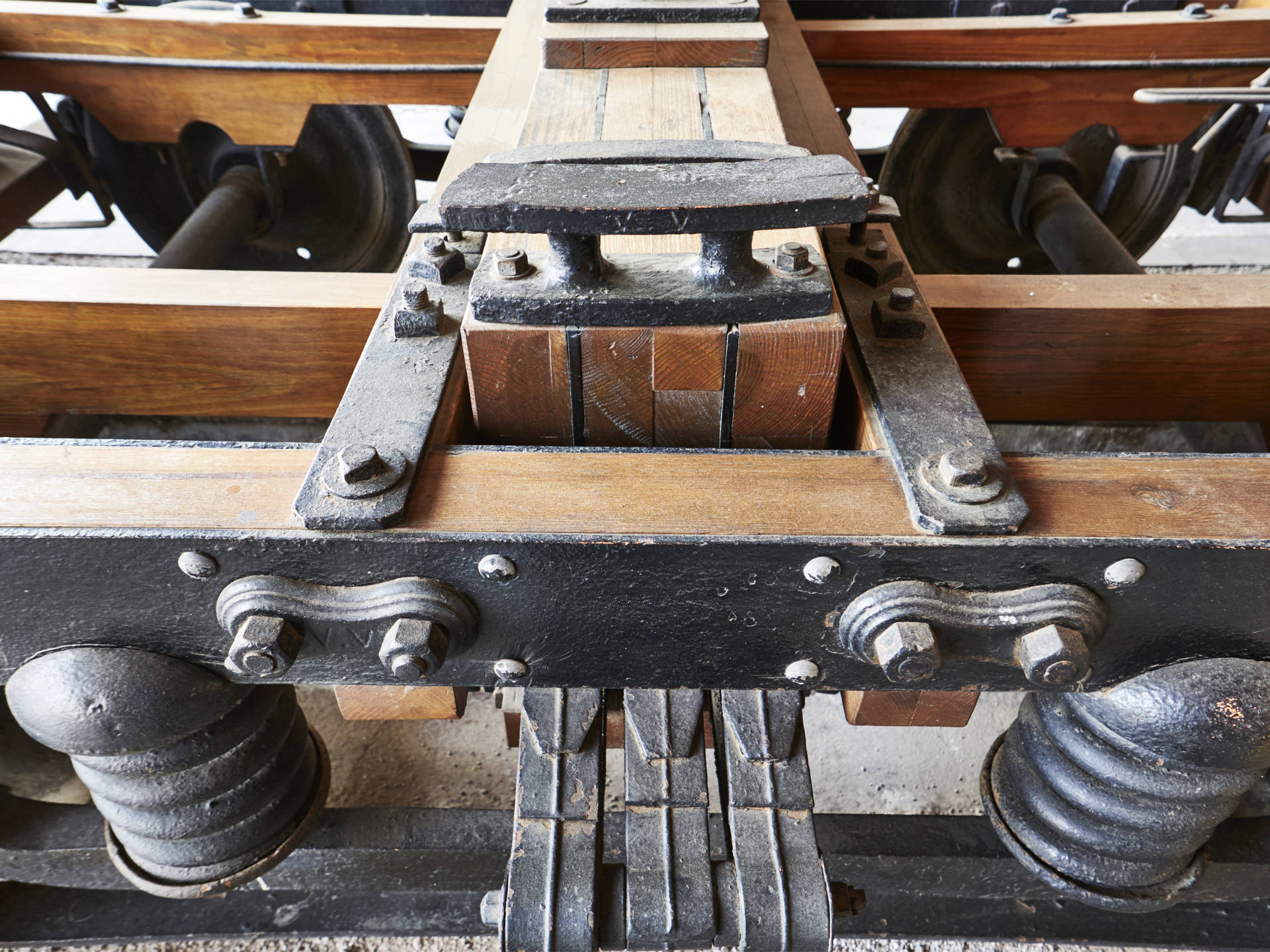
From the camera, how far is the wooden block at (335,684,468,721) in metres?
1.08

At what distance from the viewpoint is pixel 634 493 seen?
837 mm

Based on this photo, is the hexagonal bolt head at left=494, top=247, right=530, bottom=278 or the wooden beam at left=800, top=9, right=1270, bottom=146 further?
the wooden beam at left=800, top=9, right=1270, bottom=146

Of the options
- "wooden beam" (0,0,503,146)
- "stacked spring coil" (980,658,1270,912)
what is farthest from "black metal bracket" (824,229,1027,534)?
"wooden beam" (0,0,503,146)

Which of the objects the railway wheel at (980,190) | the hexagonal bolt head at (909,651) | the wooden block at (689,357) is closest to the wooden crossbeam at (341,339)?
the wooden block at (689,357)

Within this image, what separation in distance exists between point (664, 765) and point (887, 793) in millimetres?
1317

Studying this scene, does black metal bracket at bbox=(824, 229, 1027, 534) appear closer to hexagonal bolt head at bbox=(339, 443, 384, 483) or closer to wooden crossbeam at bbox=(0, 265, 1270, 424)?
wooden crossbeam at bbox=(0, 265, 1270, 424)

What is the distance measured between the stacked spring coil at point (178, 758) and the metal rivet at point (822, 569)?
0.67 meters

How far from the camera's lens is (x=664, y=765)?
48.1 inches

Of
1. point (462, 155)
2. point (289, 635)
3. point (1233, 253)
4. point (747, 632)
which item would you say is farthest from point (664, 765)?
point (1233, 253)

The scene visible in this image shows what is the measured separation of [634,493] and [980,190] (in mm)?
2765

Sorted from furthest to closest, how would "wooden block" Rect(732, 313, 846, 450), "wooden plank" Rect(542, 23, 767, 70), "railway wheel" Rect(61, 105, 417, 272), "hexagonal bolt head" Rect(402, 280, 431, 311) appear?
"railway wheel" Rect(61, 105, 417, 272) → "wooden plank" Rect(542, 23, 767, 70) → "hexagonal bolt head" Rect(402, 280, 431, 311) → "wooden block" Rect(732, 313, 846, 450)

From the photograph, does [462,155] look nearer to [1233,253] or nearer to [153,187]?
[153,187]

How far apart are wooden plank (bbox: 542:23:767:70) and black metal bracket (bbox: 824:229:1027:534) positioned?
0.46m

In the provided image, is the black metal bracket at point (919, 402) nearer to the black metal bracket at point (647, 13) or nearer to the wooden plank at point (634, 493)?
the wooden plank at point (634, 493)
